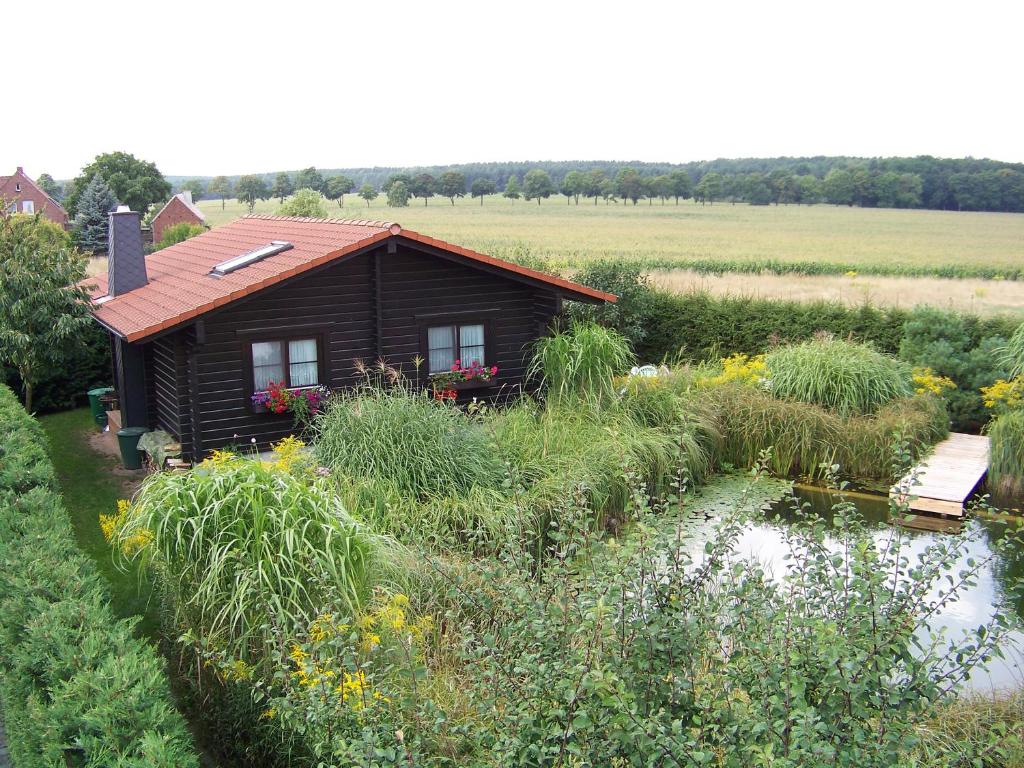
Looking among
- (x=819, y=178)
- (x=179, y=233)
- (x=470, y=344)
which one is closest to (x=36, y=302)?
(x=470, y=344)

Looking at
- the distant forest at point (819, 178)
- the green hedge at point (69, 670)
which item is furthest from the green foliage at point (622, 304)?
the distant forest at point (819, 178)

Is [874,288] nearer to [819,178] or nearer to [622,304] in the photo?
[622,304]

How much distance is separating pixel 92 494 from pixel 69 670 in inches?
289

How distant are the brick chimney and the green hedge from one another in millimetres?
8349

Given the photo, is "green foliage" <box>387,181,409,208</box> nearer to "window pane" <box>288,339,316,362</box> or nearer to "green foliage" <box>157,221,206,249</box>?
"green foliage" <box>157,221,206,249</box>

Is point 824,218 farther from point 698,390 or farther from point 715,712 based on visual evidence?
point 715,712

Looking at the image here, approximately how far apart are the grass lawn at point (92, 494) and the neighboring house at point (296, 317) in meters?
0.92

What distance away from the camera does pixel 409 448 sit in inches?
389

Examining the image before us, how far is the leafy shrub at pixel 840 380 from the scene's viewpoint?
539 inches

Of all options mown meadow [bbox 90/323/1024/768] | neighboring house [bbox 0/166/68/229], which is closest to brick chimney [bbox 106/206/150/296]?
mown meadow [bbox 90/323/1024/768]

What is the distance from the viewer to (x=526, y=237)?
50531mm

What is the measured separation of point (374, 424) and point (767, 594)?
6.48 m

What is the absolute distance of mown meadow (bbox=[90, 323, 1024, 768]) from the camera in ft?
11.4

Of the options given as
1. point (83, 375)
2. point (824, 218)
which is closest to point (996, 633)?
point (83, 375)
